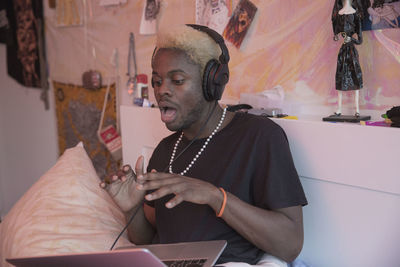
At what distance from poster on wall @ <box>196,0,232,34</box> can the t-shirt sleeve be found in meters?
0.60

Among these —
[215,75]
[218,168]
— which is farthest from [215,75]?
[218,168]

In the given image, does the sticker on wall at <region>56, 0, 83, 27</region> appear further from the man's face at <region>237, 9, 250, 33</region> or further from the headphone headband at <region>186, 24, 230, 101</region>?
the headphone headband at <region>186, 24, 230, 101</region>

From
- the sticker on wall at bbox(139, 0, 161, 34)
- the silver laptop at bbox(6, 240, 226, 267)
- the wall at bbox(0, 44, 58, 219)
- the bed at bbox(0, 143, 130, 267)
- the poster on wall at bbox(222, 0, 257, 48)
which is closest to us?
the silver laptop at bbox(6, 240, 226, 267)

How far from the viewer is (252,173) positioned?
100 cm

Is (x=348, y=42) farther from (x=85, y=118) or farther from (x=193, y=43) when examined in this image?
(x=85, y=118)

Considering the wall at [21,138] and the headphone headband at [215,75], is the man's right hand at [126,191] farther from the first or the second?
the wall at [21,138]

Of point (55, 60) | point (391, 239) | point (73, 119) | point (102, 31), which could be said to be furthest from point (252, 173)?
point (55, 60)

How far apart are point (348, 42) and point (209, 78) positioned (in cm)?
39

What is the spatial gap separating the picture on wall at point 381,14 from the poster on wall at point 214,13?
1.67 feet

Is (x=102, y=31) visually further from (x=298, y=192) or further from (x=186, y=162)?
(x=298, y=192)

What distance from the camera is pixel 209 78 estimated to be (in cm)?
101

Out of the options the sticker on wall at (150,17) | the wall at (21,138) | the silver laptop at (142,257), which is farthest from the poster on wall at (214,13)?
the wall at (21,138)

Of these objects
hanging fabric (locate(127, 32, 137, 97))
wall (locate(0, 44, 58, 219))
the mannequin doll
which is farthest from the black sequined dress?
wall (locate(0, 44, 58, 219))

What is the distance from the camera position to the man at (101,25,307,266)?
3.04ft
